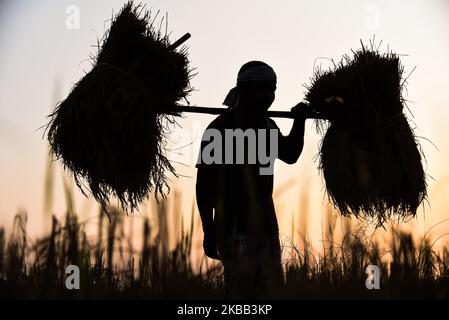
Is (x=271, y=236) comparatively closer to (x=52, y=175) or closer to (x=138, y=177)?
(x=138, y=177)

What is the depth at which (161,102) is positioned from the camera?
545 cm

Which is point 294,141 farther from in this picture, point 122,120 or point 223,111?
point 122,120

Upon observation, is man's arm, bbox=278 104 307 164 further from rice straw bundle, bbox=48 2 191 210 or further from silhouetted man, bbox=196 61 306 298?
rice straw bundle, bbox=48 2 191 210

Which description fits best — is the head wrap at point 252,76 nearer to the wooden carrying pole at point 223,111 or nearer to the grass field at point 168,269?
the wooden carrying pole at point 223,111

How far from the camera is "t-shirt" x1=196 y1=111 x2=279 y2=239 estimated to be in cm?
470

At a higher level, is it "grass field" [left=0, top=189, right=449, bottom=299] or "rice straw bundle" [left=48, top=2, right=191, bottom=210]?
"rice straw bundle" [left=48, top=2, right=191, bottom=210]

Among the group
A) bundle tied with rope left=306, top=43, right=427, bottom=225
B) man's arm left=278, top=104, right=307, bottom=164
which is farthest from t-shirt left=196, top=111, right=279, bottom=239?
bundle tied with rope left=306, top=43, right=427, bottom=225

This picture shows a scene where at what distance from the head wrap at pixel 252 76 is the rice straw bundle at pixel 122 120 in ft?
2.08

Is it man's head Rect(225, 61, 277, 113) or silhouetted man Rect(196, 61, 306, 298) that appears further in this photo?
man's head Rect(225, 61, 277, 113)

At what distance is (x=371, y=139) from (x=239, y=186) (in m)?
1.22

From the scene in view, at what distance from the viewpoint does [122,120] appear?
5145mm

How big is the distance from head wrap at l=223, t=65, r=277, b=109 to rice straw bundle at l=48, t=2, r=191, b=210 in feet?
2.08

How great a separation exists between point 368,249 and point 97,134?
7.11 ft
